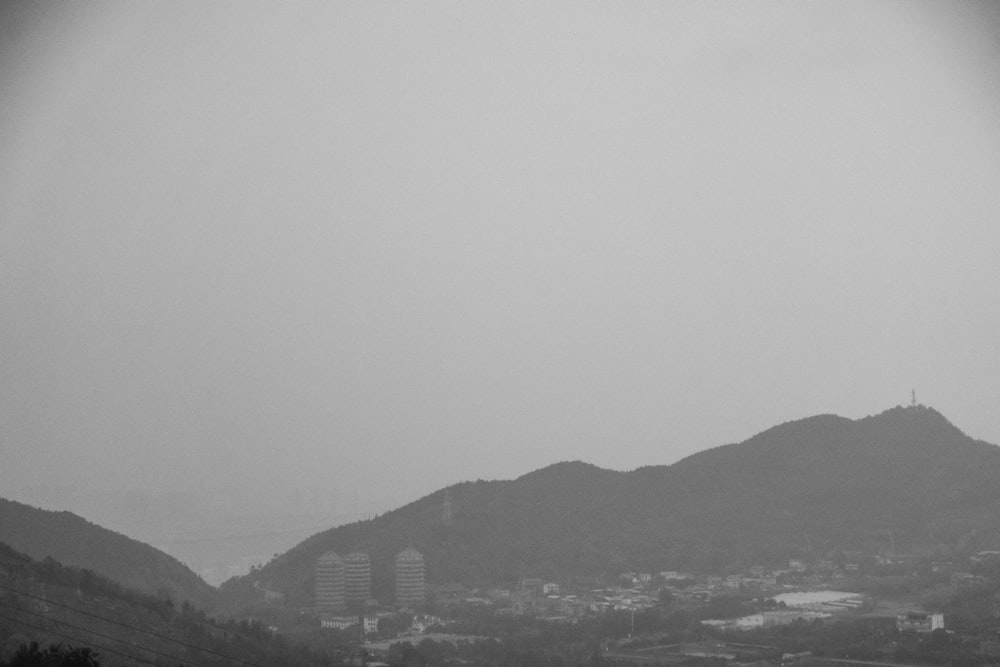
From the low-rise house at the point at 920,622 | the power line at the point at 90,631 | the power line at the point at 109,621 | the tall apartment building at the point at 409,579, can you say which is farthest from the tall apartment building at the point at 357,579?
the low-rise house at the point at 920,622

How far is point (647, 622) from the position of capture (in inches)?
1086

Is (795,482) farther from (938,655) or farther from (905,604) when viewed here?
(938,655)

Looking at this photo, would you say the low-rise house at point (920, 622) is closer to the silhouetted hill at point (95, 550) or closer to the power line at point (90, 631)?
the power line at point (90, 631)

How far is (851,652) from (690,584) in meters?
11.2

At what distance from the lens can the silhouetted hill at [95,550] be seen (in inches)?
1257

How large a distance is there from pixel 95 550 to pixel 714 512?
16489 mm

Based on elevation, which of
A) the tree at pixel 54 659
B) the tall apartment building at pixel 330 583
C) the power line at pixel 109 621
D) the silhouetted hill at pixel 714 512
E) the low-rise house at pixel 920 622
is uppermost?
the silhouetted hill at pixel 714 512

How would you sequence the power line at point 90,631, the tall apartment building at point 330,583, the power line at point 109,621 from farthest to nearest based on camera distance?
the tall apartment building at point 330,583 < the power line at point 109,621 < the power line at point 90,631

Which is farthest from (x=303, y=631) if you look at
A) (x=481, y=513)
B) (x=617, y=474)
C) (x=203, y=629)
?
(x=617, y=474)

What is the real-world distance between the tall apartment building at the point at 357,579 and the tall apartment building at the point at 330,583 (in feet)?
0.38

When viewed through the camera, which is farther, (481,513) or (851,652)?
(481,513)

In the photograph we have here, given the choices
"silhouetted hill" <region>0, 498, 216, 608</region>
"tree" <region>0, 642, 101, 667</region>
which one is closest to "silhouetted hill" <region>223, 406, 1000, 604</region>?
"silhouetted hill" <region>0, 498, 216, 608</region>

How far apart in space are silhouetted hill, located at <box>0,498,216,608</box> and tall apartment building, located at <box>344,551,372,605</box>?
9.71ft

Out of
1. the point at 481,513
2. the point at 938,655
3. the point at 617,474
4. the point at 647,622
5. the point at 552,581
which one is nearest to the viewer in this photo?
the point at 938,655
